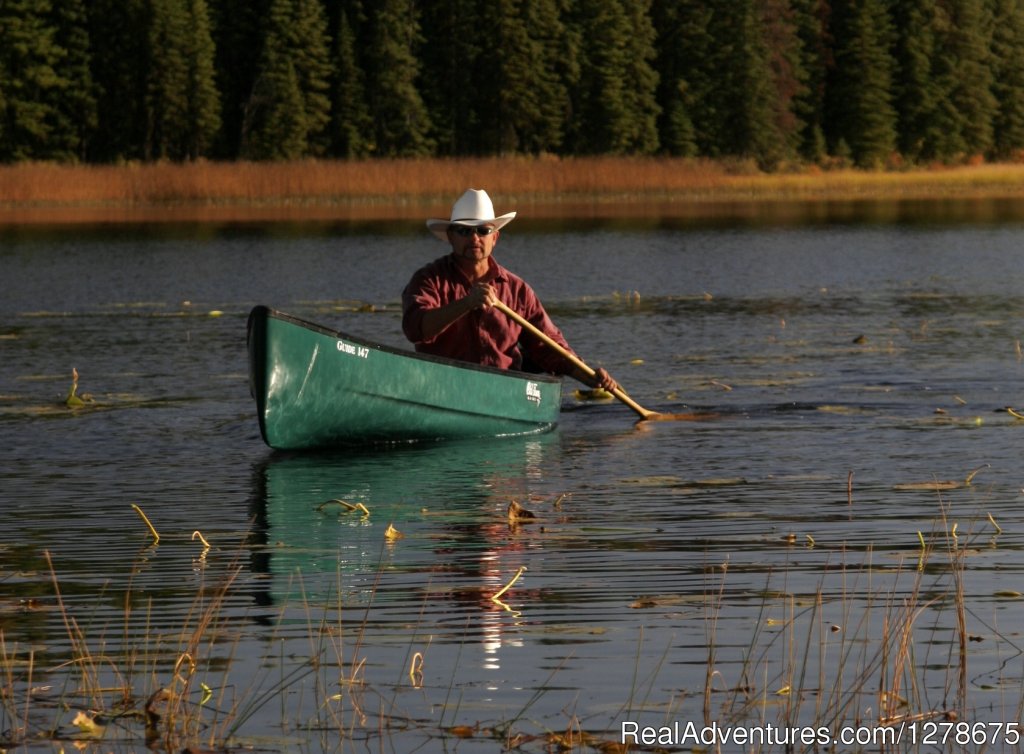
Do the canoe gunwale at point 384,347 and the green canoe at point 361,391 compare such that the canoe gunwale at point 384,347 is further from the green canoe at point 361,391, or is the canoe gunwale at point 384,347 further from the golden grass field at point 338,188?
the golden grass field at point 338,188

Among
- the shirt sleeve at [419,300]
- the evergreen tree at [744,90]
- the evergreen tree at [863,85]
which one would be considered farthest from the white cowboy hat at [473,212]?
the evergreen tree at [863,85]

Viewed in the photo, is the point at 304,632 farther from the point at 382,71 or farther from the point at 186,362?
the point at 382,71

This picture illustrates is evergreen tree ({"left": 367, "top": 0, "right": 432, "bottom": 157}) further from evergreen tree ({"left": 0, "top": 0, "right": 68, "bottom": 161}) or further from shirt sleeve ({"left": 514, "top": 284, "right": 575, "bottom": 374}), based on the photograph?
shirt sleeve ({"left": 514, "top": 284, "right": 575, "bottom": 374})

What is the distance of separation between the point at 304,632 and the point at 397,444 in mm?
5963

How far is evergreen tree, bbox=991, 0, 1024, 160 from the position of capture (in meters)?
86.0

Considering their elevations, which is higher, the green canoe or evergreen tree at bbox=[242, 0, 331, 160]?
evergreen tree at bbox=[242, 0, 331, 160]

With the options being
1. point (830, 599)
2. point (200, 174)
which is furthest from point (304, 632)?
point (200, 174)

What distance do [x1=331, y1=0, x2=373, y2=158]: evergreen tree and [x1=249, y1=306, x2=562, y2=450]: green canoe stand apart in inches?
2279

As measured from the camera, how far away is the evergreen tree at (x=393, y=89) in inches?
2734

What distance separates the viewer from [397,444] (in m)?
12.8

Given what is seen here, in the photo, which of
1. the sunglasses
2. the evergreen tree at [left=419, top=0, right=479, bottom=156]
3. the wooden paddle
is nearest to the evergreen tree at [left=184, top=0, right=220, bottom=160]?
the evergreen tree at [left=419, top=0, right=479, bottom=156]

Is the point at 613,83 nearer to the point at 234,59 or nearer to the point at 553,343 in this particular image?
the point at 234,59

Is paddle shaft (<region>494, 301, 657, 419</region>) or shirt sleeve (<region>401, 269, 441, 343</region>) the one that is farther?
paddle shaft (<region>494, 301, 657, 419</region>)

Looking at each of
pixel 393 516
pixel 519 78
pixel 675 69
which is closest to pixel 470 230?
pixel 393 516
